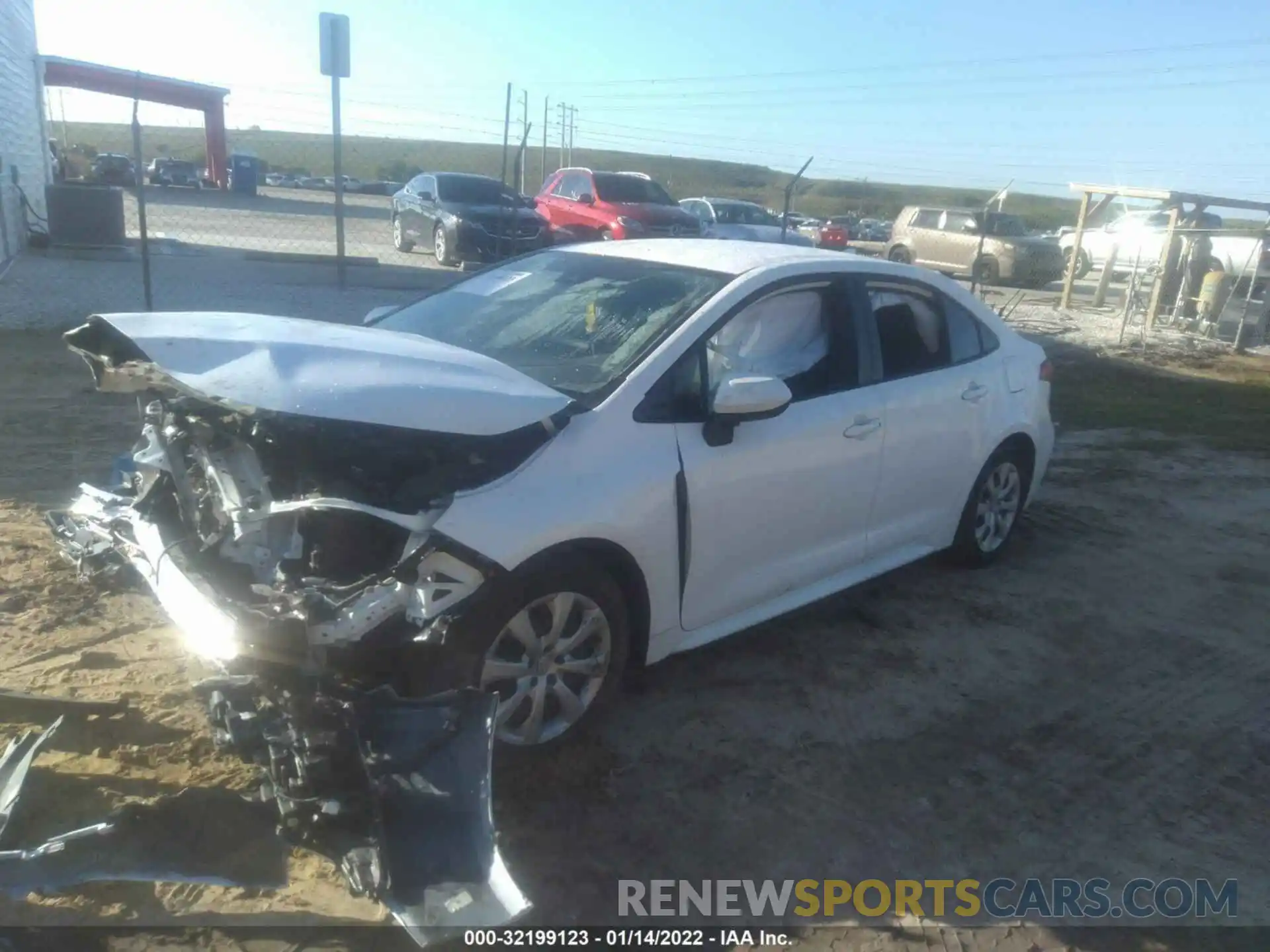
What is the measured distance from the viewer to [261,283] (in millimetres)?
13164

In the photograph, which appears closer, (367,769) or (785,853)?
(367,769)

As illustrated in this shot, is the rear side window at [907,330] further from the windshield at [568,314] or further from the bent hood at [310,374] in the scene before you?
the bent hood at [310,374]

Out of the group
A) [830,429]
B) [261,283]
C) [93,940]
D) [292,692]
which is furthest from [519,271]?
[261,283]

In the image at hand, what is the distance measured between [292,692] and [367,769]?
31 centimetres

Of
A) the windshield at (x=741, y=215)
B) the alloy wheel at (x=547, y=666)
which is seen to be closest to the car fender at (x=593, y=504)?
the alloy wheel at (x=547, y=666)

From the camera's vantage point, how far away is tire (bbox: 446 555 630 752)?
3.19 m

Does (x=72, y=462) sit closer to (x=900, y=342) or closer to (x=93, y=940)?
(x=93, y=940)

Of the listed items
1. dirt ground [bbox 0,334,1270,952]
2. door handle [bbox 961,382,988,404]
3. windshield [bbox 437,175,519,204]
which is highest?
windshield [bbox 437,175,519,204]

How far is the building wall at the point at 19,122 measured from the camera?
582 inches

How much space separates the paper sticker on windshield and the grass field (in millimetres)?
50413

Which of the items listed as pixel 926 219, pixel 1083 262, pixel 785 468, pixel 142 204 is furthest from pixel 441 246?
pixel 1083 262

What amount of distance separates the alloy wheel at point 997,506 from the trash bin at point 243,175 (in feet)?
120

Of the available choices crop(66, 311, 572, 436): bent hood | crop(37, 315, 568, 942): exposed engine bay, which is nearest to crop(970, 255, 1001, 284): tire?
crop(66, 311, 572, 436): bent hood

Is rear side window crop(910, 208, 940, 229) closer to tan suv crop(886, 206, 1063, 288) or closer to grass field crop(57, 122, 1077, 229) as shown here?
tan suv crop(886, 206, 1063, 288)
